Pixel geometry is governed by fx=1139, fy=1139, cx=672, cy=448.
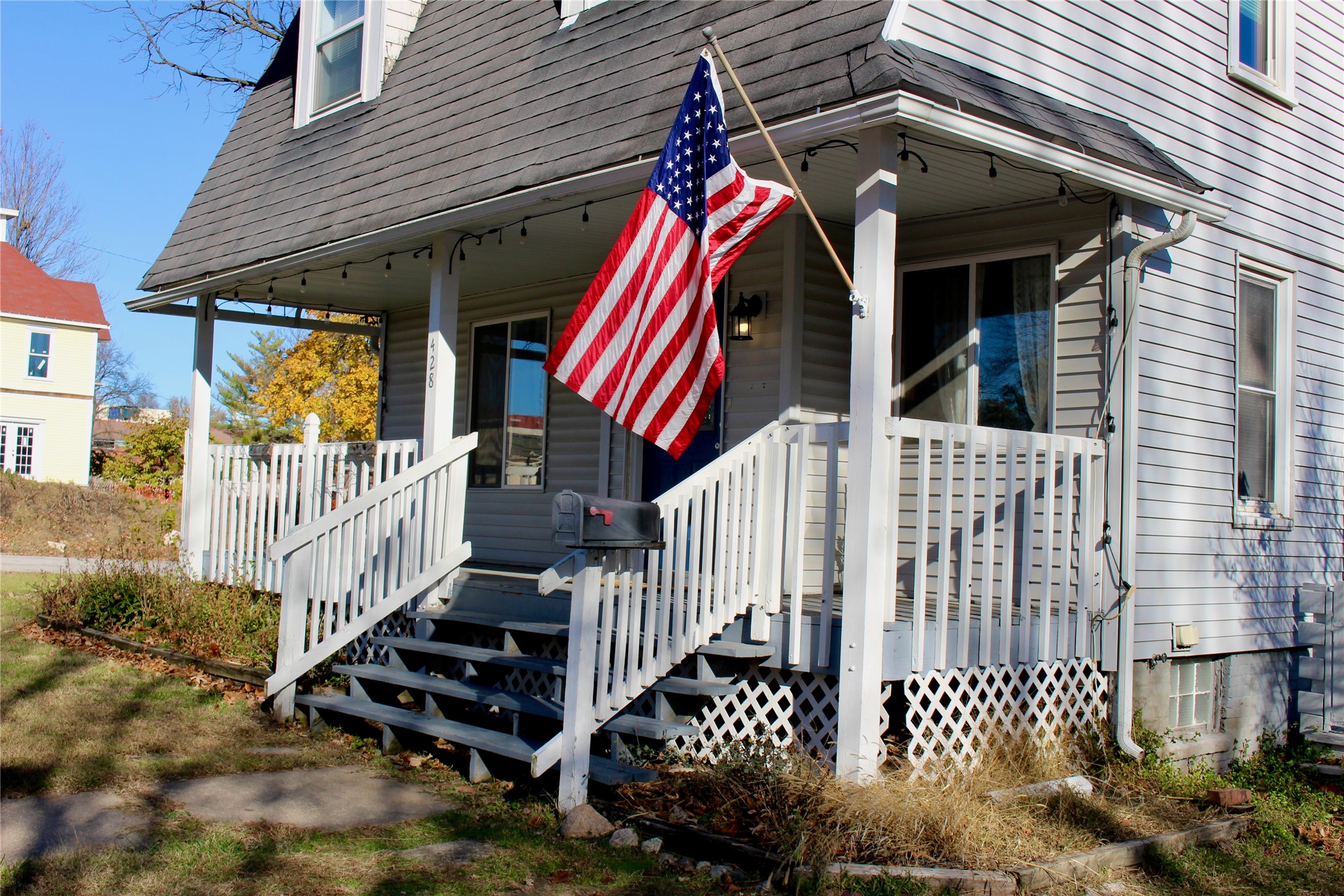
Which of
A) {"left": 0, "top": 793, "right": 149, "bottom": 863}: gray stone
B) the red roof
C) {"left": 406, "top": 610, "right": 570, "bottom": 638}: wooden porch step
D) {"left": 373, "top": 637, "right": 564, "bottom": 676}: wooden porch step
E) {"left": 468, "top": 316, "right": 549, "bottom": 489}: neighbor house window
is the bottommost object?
{"left": 0, "top": 793, "right": 149, "bottom": 863}: gray stone

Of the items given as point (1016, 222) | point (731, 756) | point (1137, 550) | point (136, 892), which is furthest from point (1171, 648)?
point (136, 892)

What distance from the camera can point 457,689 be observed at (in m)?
7.10

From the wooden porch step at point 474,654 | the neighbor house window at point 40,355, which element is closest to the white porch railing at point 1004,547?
the wooden porch step at point 474,654

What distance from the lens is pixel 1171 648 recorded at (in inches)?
289

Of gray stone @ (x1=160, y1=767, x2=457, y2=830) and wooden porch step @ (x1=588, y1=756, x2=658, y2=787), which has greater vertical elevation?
wooden porch step @ (x1=588, y1=756, x2=658, y2=787)

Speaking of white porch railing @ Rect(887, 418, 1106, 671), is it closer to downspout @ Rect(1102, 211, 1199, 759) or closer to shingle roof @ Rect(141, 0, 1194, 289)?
downspout @ Rect(1102, 211, 1199, 759)

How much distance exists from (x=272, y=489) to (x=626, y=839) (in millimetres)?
5809

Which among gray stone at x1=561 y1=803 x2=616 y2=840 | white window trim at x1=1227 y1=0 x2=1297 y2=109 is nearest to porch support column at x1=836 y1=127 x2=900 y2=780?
gray stone at x1=561 y1=803 x2=616 y2=840

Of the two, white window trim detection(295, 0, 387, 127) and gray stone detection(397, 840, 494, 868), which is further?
white window trim detection(295, 0, 387, 127)

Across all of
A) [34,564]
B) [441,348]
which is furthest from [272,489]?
[34,564]

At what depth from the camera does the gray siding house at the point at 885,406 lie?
5.86 m

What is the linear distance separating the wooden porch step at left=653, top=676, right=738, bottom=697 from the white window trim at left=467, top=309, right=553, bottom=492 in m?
4.57

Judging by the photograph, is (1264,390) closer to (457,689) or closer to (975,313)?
(975,313)

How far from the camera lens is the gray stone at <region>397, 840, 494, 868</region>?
5.02 meters
